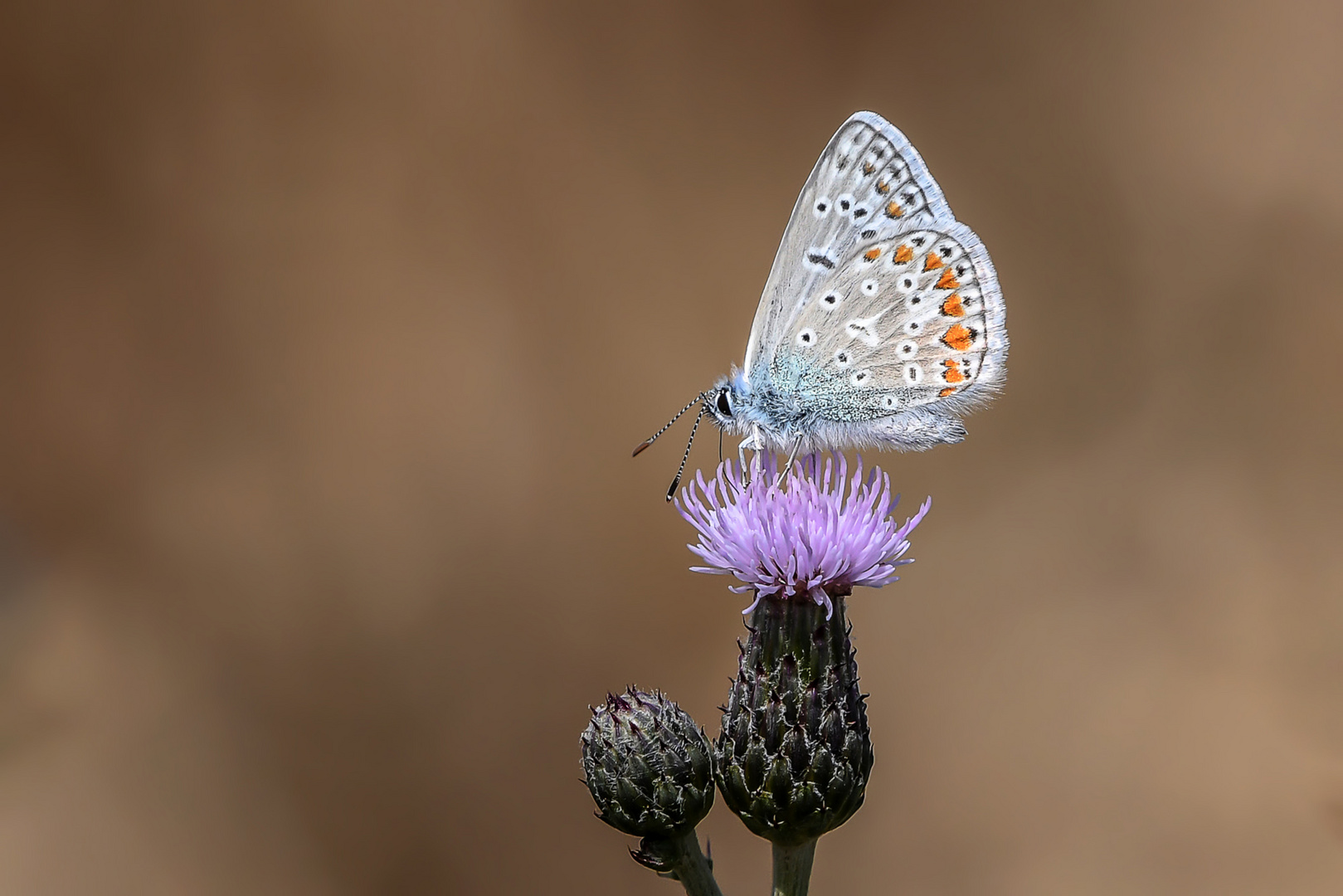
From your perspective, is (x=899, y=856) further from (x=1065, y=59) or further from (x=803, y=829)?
(x=1065, y=59)

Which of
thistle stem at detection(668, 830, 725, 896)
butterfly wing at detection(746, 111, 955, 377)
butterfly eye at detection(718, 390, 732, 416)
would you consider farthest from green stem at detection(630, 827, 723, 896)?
butterfly wing at detection(746, 111, 955, 377)

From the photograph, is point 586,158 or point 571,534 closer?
point 571,534

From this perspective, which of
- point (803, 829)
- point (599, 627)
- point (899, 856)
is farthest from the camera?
point (599, 627)

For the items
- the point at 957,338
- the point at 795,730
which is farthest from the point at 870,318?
the point at 795,730

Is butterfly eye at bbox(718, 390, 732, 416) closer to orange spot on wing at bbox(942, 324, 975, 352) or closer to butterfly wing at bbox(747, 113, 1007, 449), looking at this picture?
butterfly wing at bbox(747, 113, 1007, 449)

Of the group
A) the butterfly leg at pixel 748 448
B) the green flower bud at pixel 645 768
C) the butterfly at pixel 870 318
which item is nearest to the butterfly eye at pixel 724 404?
the butterfly at pixel 870 318

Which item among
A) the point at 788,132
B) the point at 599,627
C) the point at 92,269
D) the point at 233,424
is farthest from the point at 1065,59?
the point at 92,269

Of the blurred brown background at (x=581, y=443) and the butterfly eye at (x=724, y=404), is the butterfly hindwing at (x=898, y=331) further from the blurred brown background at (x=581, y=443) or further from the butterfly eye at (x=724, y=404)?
the blurred brown background at (x=581, y=443)
